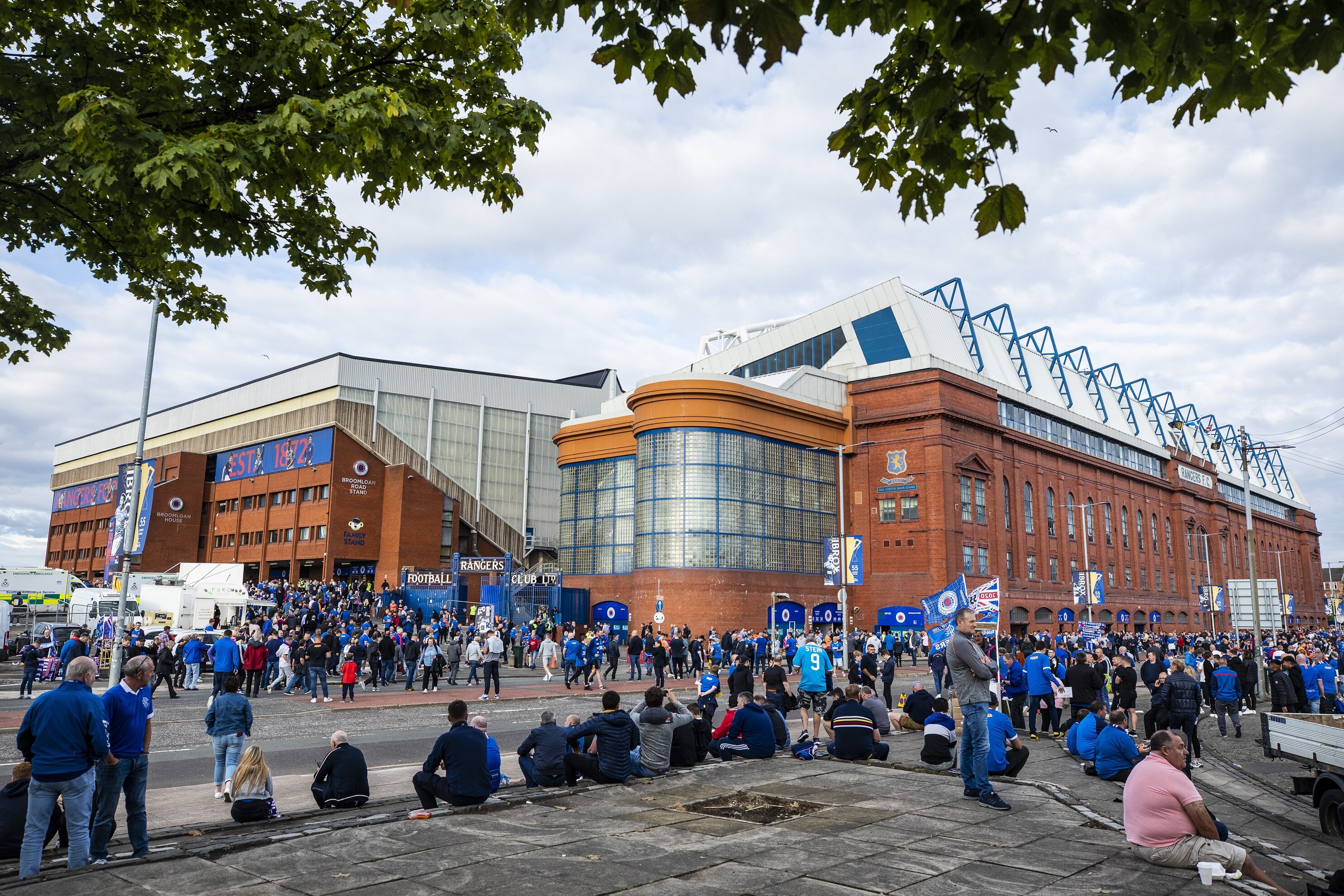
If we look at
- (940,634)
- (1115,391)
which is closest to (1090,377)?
(1115,391)

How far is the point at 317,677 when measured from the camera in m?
22.6

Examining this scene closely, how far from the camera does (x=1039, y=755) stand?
48.1ft

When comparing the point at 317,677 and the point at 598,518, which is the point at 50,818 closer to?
the point at 317,677

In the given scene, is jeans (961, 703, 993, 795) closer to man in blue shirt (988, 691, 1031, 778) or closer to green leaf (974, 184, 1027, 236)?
man in blue shirt (988, 691, 1031, 778)

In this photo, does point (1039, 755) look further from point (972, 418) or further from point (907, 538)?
point (972, 418)

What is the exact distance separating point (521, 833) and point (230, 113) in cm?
631

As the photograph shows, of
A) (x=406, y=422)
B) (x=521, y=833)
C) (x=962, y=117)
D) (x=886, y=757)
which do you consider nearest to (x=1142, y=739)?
(x=886, y=757)

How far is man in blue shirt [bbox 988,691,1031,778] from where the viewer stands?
11461 millimetres

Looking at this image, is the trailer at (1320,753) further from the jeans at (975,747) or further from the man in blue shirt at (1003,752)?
the jeans at (975,747)

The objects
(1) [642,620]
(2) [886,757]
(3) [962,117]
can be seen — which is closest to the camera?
(3) [962,117]

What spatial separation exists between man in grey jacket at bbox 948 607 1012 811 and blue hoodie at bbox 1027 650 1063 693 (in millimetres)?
8688

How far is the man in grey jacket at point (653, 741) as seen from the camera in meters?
11.0

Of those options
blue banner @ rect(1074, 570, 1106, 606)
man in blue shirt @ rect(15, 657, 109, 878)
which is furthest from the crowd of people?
blue banner @ rect(1074, 570, 1106, 606)

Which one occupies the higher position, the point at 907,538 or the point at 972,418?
the point at 972,418
